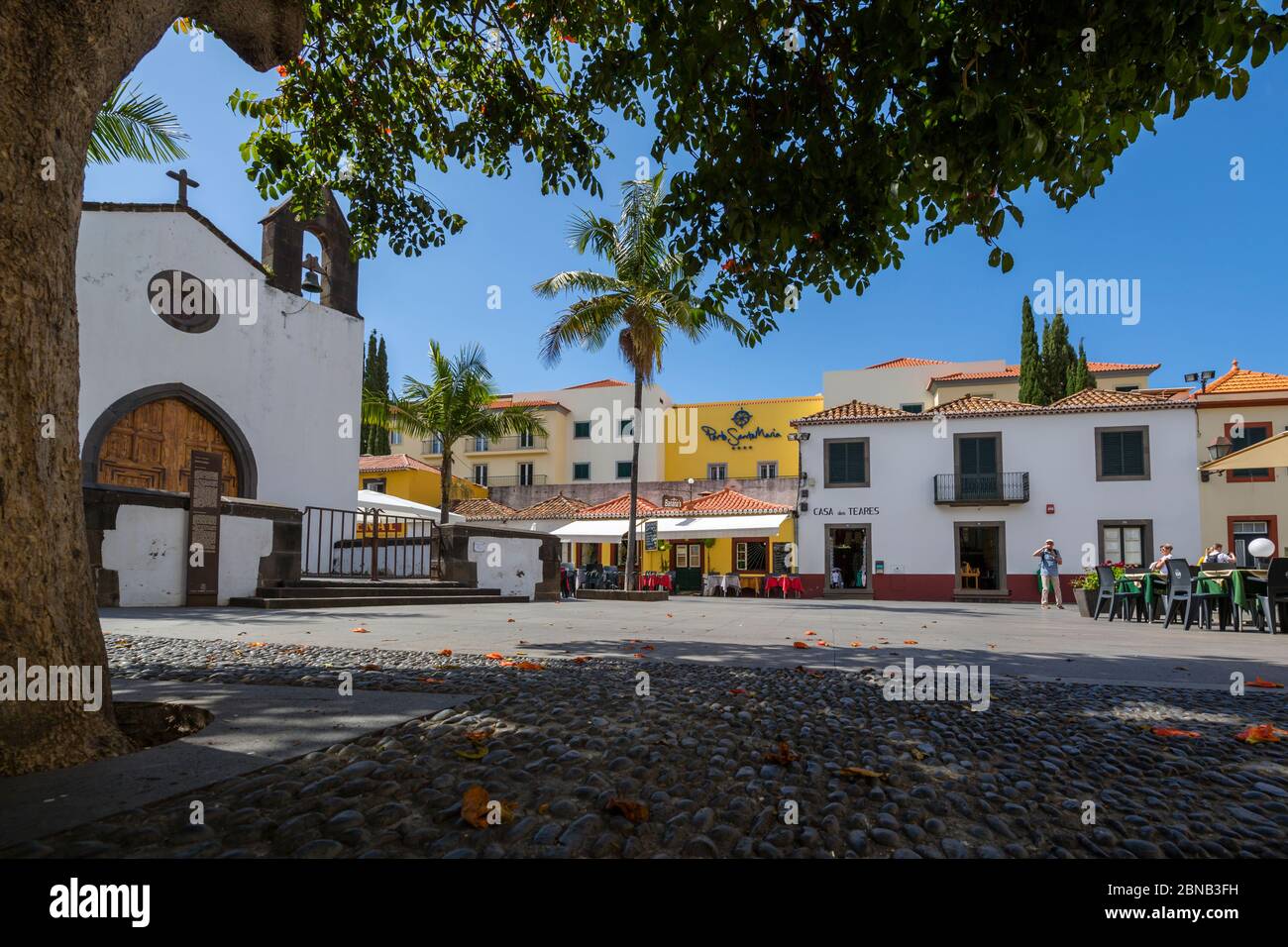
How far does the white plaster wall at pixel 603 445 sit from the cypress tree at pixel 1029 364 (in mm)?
18063

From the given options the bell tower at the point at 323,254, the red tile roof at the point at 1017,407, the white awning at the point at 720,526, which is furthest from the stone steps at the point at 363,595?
the red tile roof at the point at 1017,407

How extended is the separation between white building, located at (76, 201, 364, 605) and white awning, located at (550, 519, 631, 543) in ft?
30.8

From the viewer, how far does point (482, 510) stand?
1300 inches

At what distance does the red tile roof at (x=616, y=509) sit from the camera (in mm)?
28328

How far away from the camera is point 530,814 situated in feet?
6.48

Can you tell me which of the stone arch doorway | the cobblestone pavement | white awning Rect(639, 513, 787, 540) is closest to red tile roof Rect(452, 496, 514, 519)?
white awning Rect(639, 513, 787, 540)

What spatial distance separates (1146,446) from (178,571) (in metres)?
26.5

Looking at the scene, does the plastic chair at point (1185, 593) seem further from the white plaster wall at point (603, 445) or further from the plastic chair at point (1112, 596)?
the white plaster wall at point (603, 445)

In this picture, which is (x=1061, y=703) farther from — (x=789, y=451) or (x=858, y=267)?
(x=789, y=451)

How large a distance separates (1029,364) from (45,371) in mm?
38244

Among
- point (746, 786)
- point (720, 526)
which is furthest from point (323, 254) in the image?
point (746, 786)

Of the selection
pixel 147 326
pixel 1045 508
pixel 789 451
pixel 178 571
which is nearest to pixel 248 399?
pixel 147 326

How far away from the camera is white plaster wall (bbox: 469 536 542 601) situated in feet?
46.1
